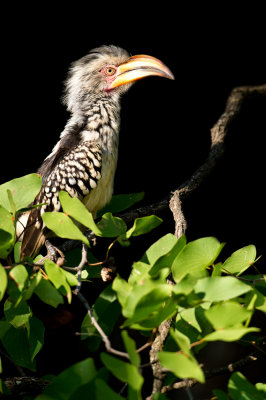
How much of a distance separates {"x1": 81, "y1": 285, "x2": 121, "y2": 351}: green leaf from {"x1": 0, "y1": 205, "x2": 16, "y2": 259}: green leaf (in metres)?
0.28

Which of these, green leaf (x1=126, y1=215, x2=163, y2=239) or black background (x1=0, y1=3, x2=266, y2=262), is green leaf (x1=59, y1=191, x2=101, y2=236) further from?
black background (x1=0, y1=3, x2=266, y2=262)

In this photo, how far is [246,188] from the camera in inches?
163

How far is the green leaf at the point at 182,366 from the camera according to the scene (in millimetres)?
1050

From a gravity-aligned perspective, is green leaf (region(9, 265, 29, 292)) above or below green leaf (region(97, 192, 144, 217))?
above

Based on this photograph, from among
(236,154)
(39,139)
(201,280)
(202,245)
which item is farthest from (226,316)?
(236,154)

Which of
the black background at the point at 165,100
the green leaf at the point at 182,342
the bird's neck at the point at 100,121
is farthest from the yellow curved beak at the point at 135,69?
the green leaf at the point at 182,342

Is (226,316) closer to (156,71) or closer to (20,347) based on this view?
(20,347)

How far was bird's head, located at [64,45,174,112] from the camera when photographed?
2.96 m

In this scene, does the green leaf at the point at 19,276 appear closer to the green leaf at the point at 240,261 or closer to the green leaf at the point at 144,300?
the green leaf at the point at 144,300

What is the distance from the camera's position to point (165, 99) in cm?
409

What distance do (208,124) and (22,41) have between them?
1.46 meters

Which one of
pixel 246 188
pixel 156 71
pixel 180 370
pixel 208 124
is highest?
pixel 156 71

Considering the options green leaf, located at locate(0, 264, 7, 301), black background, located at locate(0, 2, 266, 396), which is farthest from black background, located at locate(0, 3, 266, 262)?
green leaf, located at locate(0, 264, 7, 301)

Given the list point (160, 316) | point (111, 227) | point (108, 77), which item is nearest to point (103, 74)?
point (108, 77)
